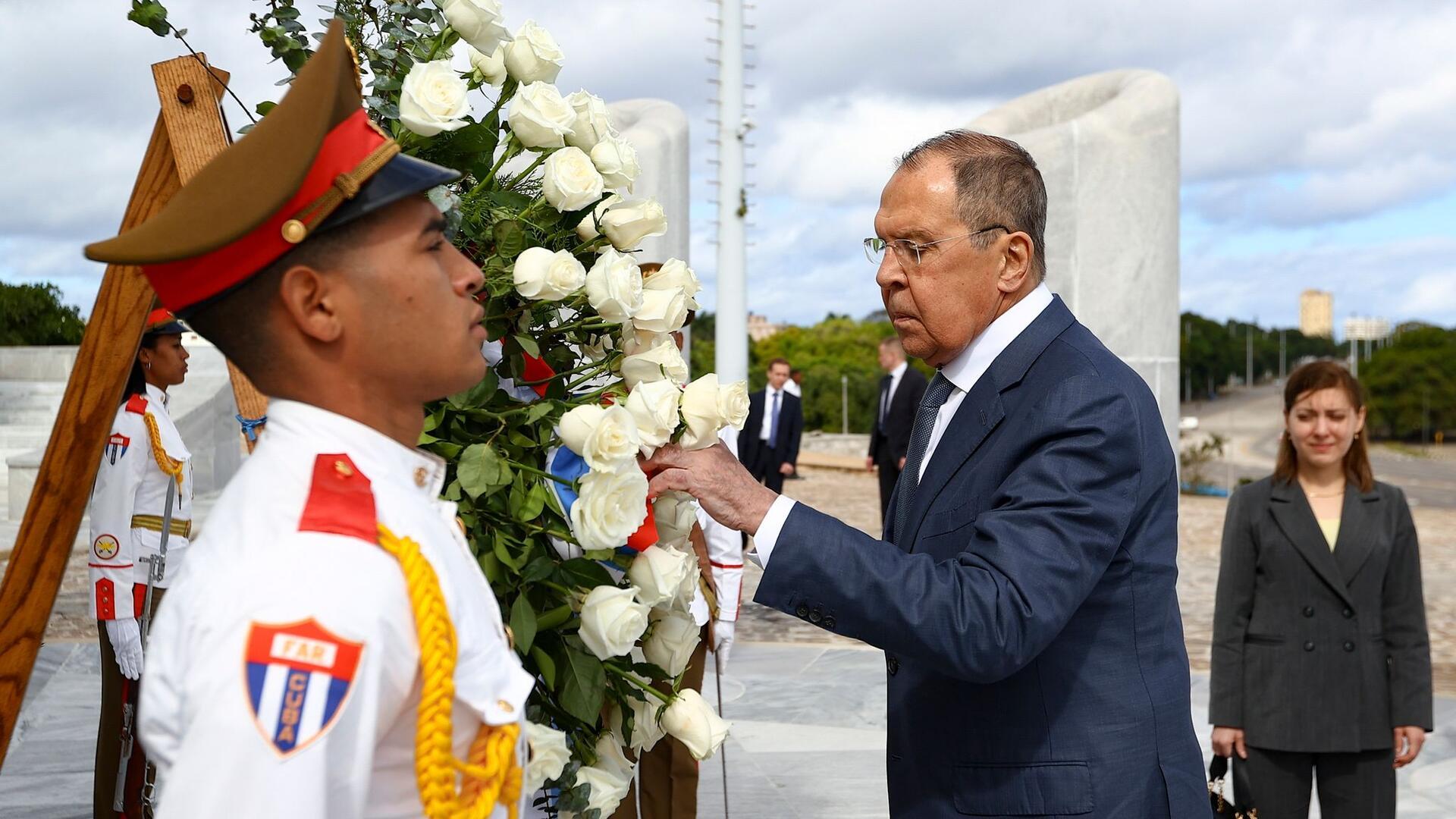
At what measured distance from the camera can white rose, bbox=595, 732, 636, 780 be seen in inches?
77.9

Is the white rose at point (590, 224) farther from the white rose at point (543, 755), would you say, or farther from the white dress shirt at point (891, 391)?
the white dress shirt at point (891, 391)

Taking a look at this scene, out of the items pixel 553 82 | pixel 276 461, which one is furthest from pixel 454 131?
pixel 276 461

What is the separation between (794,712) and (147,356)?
3502 mm

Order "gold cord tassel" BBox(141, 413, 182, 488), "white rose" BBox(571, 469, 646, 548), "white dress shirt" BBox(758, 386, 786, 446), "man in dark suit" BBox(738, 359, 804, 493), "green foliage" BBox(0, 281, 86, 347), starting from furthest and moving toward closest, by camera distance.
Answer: "green foliage" BBox(0, 281, 86, 347) < "white dress shirt" BBox(758, 386, 786, 446) < "man in dark suit" BBox(738, 359, 804, 493) < "gold cord tassel" BBox(141, 413, 182, 488) < "white rose" BBox(571, 469, 646, 548)

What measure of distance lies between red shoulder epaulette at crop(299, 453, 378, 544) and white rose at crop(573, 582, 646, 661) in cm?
57

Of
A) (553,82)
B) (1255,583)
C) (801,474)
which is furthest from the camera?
(801,474)

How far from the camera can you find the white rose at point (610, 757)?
1.98m

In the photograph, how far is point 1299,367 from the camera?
3.92 meters

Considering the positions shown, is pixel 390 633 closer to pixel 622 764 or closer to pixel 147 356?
pixel 622 764

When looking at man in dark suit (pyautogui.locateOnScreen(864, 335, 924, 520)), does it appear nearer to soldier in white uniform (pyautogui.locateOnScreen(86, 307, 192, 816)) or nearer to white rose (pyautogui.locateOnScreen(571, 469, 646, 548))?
soldier in white uniform (pyautogui.locateOnScreen(86, 307, 192, 816))

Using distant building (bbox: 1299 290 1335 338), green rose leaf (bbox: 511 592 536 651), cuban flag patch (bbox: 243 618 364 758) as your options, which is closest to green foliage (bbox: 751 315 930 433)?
green rose leaf (bbox: 511 592 536 651)

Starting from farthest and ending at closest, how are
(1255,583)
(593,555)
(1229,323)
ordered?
(1229,323)
(1255,583)
(593,555)

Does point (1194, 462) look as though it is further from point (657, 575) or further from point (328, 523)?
point (328, 523)

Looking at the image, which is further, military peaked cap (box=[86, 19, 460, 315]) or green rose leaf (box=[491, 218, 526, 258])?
green rose leaf (box=[491, 218, 526, 258])
